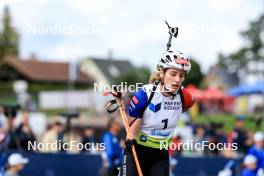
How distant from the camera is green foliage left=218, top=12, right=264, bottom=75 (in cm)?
5800

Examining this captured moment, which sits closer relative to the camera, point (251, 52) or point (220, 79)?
point (251, 52)

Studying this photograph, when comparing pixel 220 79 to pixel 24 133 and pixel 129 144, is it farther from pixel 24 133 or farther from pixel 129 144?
pixel 129 144

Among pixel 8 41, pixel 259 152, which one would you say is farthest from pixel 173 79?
pixel 8 41

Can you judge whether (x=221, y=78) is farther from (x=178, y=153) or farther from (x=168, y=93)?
(x=168, y=93)

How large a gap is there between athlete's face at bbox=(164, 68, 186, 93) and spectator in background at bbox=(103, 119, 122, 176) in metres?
5.20

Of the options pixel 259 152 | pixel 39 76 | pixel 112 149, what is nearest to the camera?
pixel 112 149

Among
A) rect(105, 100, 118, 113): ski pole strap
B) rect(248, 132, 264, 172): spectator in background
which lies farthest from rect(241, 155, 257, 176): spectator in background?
rect(105, 100, 118, 113): ski pole strap

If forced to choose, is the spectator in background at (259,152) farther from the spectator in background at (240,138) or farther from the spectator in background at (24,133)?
the spectator in background at (24,133)

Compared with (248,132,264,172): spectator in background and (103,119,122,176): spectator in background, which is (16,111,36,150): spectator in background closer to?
(103,119,122,176): spectator in background

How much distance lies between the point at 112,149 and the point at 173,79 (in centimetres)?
551

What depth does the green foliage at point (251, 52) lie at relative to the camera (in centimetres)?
5800

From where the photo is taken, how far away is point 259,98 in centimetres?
4678

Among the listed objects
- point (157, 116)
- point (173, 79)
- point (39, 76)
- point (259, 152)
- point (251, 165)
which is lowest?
point (39, 76)

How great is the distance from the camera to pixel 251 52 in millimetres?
61031
